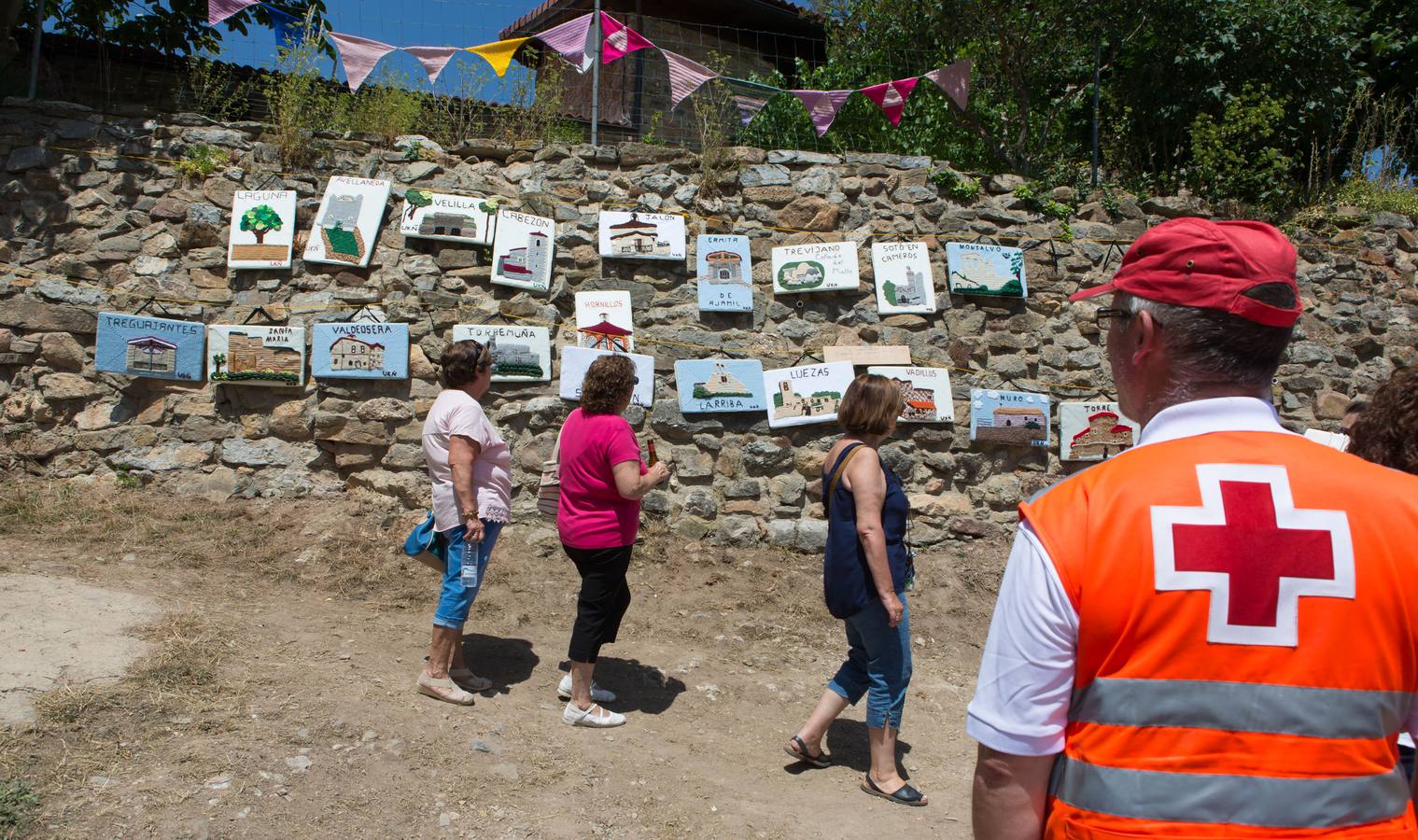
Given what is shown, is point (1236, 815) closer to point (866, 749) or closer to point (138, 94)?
point (866, 749)

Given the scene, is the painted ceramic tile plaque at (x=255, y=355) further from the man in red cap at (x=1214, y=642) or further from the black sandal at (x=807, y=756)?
the man in red cap at (x=1214, y=642)

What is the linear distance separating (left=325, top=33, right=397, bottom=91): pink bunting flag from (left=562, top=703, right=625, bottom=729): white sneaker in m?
4.63

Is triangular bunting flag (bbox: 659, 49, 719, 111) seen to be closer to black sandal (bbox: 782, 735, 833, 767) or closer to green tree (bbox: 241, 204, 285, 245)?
green tree (bbox: 241, 204, 285, 245)

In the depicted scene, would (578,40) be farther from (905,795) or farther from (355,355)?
(905,795)

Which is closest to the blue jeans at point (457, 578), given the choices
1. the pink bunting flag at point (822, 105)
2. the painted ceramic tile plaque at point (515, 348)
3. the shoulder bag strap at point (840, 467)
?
the shoulder bag strap at point (840, 467)

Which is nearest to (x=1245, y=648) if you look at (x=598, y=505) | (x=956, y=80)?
(x=598, y=505)

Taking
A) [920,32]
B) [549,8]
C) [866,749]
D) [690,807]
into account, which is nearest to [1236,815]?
[690,807]

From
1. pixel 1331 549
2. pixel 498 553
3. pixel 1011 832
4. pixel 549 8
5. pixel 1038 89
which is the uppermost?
pixel 549 8

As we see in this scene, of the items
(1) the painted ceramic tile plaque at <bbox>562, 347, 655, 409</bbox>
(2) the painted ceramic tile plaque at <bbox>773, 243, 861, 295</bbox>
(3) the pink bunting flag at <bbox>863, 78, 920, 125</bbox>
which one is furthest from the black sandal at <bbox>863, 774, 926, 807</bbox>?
(3) the pink bunting flag at <bbox>863, 78, 920, 125</bbox>

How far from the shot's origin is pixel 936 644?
5.31 metres

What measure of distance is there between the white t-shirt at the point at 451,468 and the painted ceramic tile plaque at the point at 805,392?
2.63 meters

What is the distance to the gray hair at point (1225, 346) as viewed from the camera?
1321 mm

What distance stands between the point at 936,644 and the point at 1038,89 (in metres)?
5.91

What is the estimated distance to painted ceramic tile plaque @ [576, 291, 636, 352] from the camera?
5.95m
